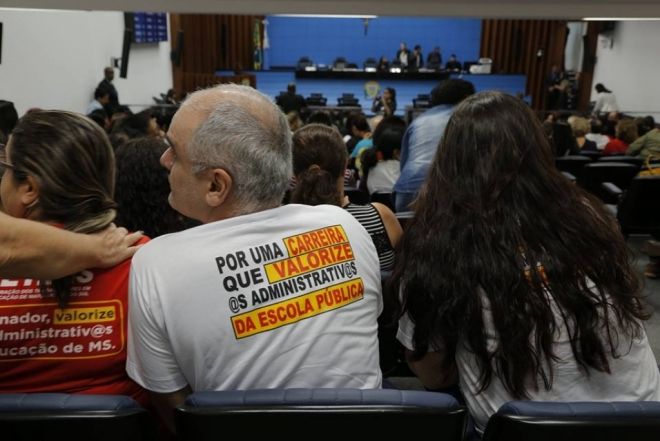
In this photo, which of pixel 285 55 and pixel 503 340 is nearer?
pixel 503 340

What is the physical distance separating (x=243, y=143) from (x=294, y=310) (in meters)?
0.36

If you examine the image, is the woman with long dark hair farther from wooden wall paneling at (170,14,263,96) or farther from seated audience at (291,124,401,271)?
wooden wall paneling at (170,14,263,96)

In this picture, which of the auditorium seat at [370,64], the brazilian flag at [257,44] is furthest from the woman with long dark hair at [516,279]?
the brazilian flag at [257,44]

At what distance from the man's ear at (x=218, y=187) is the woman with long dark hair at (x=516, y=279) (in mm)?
422

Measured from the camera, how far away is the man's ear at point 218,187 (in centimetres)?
112

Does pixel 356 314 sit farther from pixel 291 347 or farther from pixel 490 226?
pixel 490 226

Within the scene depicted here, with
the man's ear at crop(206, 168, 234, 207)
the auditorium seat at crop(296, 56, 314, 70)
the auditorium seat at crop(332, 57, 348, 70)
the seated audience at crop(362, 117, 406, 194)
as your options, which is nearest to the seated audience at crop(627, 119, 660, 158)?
the seated audience at crop(362, 117, 406, 194)

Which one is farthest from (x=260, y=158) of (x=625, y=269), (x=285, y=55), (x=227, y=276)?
(x=285, y=55)

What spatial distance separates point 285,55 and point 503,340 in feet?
47.5

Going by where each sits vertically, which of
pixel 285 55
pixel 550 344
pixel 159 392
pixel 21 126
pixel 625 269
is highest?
pixel 285 55

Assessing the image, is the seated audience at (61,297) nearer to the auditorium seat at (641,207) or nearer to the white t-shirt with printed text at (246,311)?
the white t-shirt with printed text at (246,311)

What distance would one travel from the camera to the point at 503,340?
44.1 inches

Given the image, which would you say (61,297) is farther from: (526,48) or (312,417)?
(526,48)

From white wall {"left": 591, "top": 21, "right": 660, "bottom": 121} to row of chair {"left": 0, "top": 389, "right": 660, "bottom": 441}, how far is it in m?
10.9
